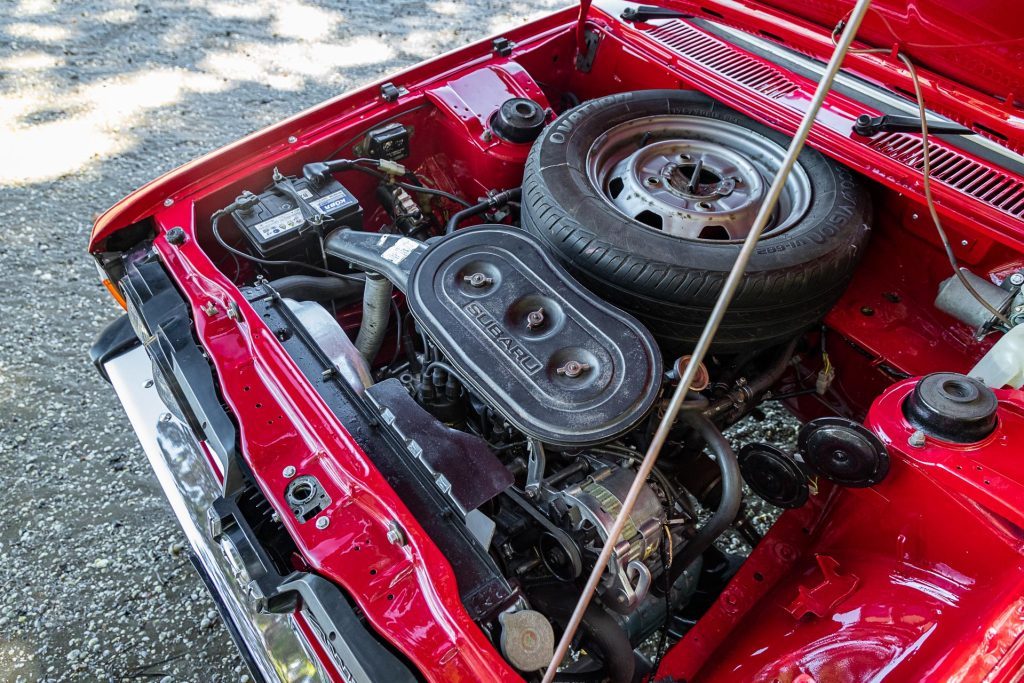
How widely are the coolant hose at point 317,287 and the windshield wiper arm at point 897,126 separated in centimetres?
152

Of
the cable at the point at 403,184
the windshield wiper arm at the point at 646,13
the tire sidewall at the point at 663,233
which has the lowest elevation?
the cable at the point at 403,184

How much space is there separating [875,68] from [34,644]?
2.90 m

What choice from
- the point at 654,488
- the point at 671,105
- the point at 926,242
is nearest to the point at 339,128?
the point at 671,105

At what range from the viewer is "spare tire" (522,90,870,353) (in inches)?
72.3

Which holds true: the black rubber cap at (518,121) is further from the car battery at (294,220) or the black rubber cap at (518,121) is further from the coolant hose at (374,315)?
the coolant hose at (374,315)

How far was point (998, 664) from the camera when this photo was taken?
1345 mm

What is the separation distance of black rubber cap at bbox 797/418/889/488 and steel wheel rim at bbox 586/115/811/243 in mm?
543

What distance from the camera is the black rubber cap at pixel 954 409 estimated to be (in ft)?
5.32

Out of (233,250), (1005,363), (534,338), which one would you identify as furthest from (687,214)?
(233,250)

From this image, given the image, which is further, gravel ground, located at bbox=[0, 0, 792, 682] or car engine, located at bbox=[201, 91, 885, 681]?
gravel ground, located at bbox=[0, 0, 792, 682]

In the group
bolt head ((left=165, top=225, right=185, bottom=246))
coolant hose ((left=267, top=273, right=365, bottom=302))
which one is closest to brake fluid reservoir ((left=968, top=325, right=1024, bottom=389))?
coolant hose ((left=267, top=273, right=365, bottom=302))

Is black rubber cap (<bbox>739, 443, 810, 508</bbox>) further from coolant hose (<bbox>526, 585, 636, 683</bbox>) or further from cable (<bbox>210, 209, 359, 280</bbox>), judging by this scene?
cable (<bbox>210, 209, 359, 280</bbox>)

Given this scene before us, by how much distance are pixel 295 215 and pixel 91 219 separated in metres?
2.03

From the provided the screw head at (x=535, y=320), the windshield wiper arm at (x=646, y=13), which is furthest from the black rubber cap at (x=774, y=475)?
the windshield wiper arm at (x=646, y=13)
